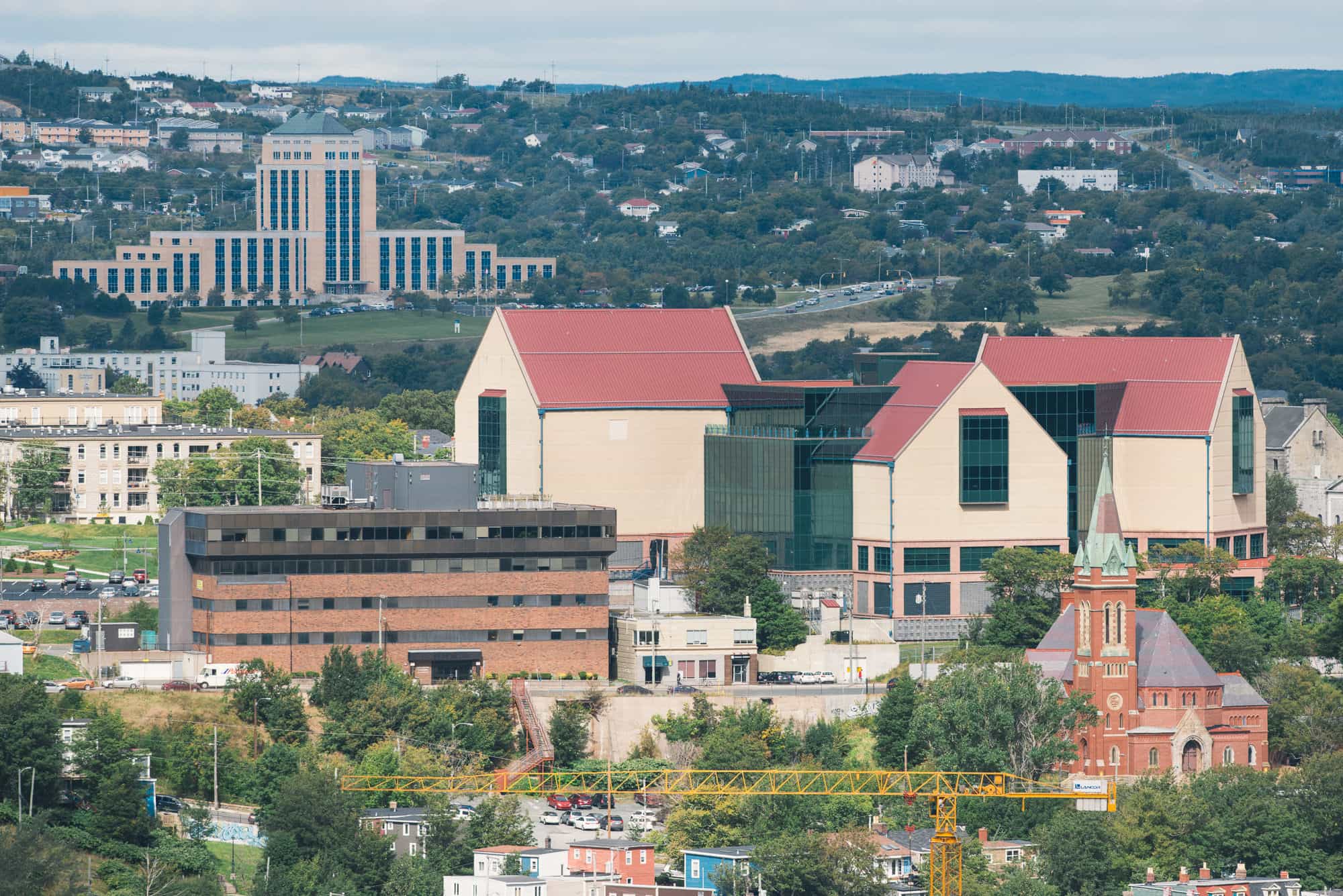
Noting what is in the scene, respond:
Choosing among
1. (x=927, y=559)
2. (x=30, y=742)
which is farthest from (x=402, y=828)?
(x=927, y=559)

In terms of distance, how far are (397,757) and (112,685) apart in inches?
690

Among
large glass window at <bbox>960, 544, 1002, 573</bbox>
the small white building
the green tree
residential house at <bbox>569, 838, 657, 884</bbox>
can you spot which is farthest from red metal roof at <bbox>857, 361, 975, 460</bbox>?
the small white building

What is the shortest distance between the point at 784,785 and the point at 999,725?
11.4 m

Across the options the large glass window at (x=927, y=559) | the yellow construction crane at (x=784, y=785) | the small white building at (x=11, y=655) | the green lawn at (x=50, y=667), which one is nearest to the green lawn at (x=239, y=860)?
the yellow construction crane at (x=784, y=785)

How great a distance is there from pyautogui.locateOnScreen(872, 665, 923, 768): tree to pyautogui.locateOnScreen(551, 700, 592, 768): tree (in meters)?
14.9

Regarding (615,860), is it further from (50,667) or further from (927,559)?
(927,559)

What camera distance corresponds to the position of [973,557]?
634 feet

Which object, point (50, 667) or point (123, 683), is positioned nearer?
point (123, 683)

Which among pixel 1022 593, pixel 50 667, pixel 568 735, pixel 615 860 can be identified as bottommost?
pixel 615 860

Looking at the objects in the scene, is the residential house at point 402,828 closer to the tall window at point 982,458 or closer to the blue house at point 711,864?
the blue house at point 711,864

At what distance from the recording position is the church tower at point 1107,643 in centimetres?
16762

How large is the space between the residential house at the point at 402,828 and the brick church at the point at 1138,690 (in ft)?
116

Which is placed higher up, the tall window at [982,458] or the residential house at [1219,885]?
the tall window at [982,458]

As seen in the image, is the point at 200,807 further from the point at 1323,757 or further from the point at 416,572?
the point at 1323,757
